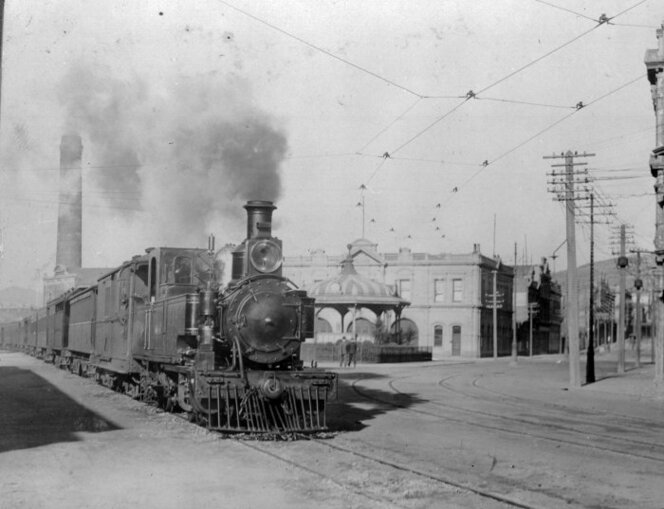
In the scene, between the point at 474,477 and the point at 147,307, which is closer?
the point at 474,477

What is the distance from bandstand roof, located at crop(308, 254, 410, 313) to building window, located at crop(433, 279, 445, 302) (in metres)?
18.3

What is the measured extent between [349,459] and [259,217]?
4272 millimetres

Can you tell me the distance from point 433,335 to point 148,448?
180 feet

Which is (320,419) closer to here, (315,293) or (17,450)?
(17,450)

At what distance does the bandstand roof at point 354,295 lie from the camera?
141 ft

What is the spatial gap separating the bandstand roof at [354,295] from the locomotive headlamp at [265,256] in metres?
29.1

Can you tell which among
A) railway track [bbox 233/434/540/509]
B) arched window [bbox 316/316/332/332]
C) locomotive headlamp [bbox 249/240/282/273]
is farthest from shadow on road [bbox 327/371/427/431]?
arched window [bbox 316/316/332/332]

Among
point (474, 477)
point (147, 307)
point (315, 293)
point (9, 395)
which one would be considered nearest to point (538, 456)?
point (474, 477)

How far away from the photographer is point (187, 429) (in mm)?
12445

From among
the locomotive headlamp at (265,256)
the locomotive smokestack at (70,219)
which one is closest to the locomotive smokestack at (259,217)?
the locomotive headlamp at (265,256)

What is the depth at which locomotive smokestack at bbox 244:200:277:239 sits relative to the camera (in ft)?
40.3

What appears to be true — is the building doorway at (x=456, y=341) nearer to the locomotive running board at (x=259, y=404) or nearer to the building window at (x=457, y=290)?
the building window at (x=457, y=290)

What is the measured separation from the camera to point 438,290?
64.2 metres

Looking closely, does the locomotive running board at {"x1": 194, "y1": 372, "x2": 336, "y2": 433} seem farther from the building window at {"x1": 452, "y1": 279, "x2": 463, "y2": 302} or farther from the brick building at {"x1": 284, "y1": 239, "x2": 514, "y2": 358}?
the building window at {"x1": 452, "y1": 279, "x2": 463, "y2": 302}
